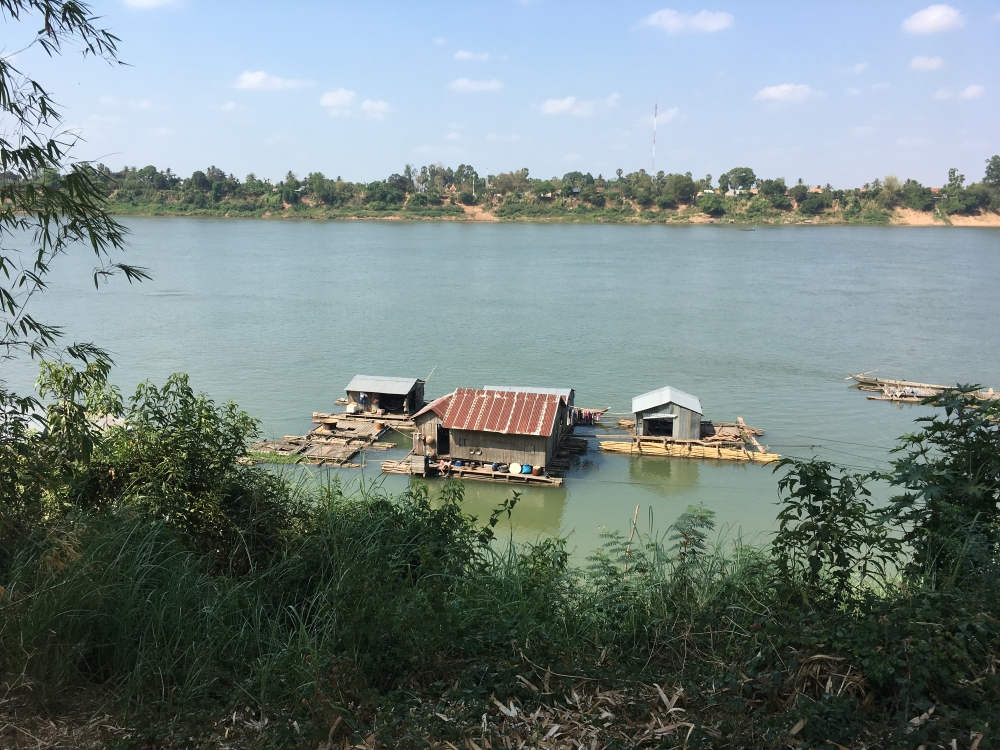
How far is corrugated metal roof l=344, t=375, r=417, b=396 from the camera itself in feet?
63.4

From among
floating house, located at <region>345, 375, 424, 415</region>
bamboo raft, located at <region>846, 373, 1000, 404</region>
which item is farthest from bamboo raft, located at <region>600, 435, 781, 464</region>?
bamboo raft, located at <region>846, 373, 1000, 404</region>

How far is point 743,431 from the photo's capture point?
18.5 m

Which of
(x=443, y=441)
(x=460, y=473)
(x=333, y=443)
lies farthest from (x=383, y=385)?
(x=460, y=473)

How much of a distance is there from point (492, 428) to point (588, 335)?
16.1 m

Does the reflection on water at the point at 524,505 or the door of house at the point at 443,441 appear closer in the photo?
the reflection on water at the point at 524,505

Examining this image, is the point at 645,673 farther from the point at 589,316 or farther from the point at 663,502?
the point at 589,316

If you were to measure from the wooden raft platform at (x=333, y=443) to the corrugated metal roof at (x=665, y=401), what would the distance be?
6007 millimetres

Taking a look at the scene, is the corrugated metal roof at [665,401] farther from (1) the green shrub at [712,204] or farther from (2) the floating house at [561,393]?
(1) the green shrub at [712,204]

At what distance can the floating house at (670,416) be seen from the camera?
17688mm

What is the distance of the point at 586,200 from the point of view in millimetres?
103062

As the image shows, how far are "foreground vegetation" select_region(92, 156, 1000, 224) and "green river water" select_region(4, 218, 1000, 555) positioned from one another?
3685 centimetres

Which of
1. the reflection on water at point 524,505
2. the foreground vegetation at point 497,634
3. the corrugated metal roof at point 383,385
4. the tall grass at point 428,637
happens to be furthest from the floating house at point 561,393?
the tall grass at point 428,637

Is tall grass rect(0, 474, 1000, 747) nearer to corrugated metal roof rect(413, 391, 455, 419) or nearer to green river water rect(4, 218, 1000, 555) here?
green river water rect(4, 218, 1000, 555)

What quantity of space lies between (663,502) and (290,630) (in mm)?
11887
